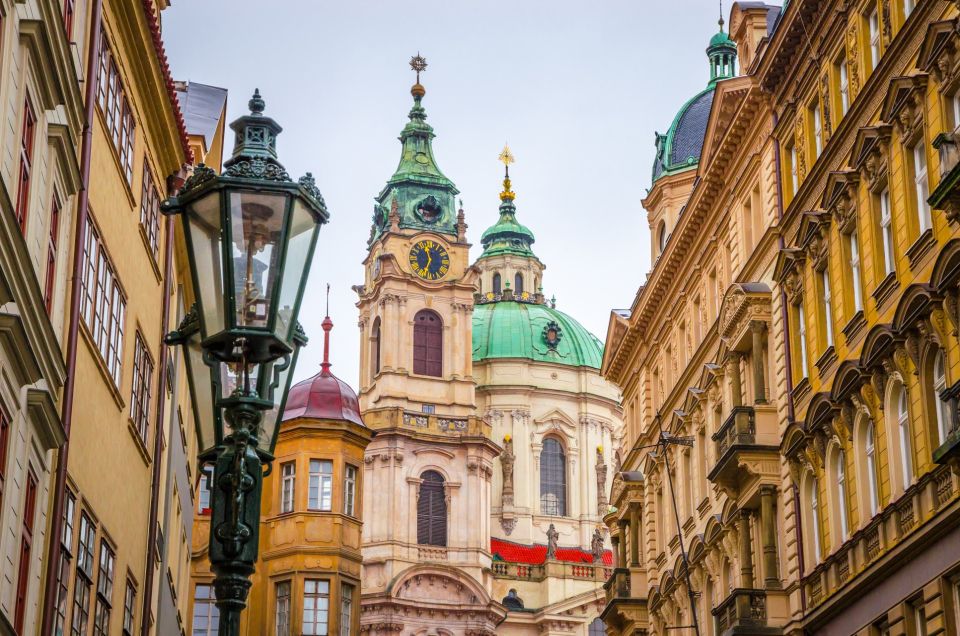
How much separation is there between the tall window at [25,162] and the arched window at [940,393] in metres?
13.1

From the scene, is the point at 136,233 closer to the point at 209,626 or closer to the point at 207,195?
the point at 207,195

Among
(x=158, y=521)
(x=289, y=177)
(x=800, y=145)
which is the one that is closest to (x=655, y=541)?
(x=800, y=145)

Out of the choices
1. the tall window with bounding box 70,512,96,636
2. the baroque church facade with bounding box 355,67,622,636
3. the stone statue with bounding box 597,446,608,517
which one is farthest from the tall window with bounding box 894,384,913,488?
the stone statue with bounding box 597,446,608,517

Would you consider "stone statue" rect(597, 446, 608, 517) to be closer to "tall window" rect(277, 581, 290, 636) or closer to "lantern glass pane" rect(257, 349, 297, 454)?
"tall window" rect(277, 581, 290, 636)

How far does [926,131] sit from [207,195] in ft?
51.3

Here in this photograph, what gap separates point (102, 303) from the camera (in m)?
23.0

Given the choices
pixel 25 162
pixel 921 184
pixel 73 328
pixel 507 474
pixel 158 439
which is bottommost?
pixel 73 328

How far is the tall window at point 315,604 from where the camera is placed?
50.4 m

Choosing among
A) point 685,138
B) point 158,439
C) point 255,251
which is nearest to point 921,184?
point 158,439

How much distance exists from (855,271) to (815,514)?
490 centimetres

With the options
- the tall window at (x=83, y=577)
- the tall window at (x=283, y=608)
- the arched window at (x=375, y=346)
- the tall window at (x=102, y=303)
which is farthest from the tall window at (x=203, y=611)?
the arched window at (x=375, y=346)

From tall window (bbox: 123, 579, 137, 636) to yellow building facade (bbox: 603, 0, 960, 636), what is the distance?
11.6 m

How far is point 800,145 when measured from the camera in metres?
33.0

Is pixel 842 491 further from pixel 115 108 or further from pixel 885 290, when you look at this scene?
pixel 115 108
